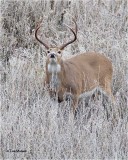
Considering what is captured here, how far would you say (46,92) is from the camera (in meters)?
8.25

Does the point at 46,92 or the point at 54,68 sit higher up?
the point at 54,68

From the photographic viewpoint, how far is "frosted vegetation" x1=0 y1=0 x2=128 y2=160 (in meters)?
6.96

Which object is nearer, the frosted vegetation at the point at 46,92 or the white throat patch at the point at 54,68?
the frosted vegetation at the point at 46,92

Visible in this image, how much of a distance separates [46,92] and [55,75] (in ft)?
0.78

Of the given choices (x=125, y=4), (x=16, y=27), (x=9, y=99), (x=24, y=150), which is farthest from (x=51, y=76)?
(x=125, y=4)

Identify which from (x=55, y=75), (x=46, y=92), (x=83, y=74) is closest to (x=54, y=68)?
(x=55, y=75)

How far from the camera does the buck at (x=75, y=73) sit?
8180mm

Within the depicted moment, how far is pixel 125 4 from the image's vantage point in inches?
436

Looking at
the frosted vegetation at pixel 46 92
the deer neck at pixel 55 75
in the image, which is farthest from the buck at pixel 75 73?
the frosted vegetation at pixel 46 92

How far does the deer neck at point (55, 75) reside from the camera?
26.9 ft

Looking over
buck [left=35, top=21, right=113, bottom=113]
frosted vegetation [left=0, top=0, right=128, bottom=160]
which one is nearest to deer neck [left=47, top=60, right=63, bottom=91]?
buck [left=35, top=21, right=113, bottom=113]

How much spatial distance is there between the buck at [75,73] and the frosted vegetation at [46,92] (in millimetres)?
152

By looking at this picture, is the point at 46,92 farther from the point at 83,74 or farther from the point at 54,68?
the point at 83,74

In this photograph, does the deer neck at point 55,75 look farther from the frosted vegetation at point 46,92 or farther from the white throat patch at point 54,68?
the frosted vegetation at point 46,92
